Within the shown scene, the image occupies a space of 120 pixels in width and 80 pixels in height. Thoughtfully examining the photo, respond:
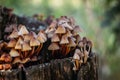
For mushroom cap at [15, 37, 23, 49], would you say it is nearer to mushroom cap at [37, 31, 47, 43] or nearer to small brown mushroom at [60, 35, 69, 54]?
mushroom cap at [37, 31, 47, 43]

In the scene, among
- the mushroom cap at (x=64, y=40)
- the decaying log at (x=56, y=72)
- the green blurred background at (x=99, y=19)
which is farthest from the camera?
the green blurred background at (x=99, y=19)

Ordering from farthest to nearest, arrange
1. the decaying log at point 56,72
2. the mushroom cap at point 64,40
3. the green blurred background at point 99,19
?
the green blurred background at point 99,19 → the mushroom cap at point 64,40 → the decaying log at point 56,72

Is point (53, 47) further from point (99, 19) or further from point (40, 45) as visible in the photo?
point (99, 19)

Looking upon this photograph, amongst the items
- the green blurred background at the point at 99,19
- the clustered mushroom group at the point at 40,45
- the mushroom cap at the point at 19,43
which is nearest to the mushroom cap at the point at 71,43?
the clustered mushroom group at the point at 40,45

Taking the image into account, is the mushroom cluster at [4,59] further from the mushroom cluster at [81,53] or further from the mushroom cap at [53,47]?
the mushroom cluster at [81,53]

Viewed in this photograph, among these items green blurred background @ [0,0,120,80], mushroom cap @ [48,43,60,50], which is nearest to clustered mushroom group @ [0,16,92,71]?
mushroom cap @ [48,43,60,50]

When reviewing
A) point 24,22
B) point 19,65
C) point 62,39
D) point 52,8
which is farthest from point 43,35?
point 52,8
